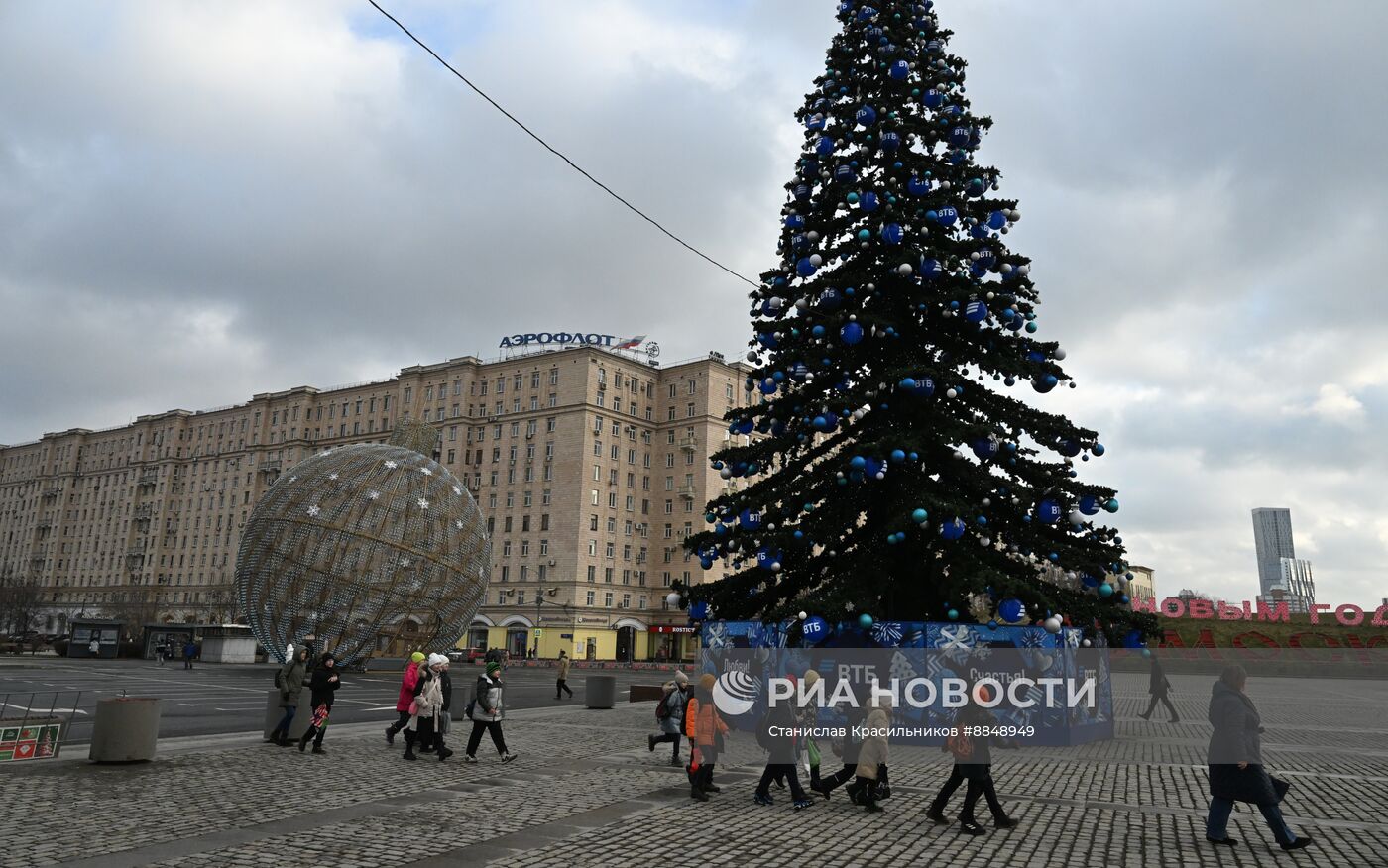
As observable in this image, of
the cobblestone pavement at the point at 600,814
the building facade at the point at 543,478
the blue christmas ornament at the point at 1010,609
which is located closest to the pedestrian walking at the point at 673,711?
the cobblestone pavement at the point at 600,814

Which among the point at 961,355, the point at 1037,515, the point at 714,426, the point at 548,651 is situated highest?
the point at 714,426

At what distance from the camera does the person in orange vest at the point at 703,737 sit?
11.2 meters

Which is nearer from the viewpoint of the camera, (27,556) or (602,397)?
(602,397)

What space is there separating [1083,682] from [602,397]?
6823cm

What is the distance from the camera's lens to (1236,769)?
27.9 ft

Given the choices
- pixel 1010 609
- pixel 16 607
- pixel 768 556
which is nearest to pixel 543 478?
pixel 16 607

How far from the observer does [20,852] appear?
7621mm

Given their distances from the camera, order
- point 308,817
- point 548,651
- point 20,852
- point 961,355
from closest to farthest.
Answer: point 20,852 < point 308,817 < point 961,355 < point 548,651

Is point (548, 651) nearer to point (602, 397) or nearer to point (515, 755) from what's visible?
point (602, 397)

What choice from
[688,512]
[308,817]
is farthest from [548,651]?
[308,817]

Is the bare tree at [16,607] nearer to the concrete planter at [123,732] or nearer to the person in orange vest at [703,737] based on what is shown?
the concrete planter at [123,732]

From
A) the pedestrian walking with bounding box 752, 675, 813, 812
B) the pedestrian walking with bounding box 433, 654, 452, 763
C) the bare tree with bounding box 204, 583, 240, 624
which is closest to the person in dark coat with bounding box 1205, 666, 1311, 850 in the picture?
the pedestrian walking with bounding box 752, 675, 813, 812

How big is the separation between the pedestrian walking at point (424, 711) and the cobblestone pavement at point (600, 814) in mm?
465

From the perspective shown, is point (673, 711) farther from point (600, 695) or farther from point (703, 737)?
point (600, 695)
